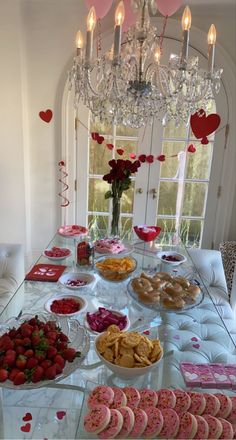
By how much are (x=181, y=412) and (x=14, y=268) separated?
1465mm

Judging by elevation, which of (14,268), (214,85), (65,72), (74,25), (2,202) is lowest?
(14,268)

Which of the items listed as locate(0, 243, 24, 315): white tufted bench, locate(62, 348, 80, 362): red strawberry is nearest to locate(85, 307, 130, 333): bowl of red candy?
locate(62, 348, 80, 362): red strawberry

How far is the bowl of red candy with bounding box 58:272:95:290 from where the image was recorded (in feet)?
5.76

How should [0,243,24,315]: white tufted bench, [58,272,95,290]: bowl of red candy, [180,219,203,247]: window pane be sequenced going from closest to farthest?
[58,272,95,290]: bowl of red candy → [0,243,24,315]: white tufted bench → [180,219,203,247]: window pane

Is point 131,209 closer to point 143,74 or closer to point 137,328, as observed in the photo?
point 143,74

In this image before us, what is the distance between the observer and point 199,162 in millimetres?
3229

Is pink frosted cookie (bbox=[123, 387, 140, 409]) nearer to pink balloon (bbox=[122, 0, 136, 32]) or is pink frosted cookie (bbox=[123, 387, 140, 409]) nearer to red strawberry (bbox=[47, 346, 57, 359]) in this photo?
red strawberry (bbox=[47, 346, 57, 359])

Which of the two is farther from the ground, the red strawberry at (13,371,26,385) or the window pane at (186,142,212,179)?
the window pane at (186,142,212,179)

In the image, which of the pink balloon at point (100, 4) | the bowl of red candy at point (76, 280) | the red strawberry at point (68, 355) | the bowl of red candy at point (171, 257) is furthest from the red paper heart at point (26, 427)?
the pink balloon at point (100, 4)

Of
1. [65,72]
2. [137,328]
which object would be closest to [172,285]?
[137,328]

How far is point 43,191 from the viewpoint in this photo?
3393mm

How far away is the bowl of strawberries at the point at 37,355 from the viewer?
1.04m

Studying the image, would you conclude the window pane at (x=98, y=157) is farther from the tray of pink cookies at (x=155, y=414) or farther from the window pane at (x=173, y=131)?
the tray of pink cookies at (x=155, y=414)

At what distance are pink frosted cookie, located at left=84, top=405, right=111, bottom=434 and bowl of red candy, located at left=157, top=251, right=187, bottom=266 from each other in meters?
1.23
